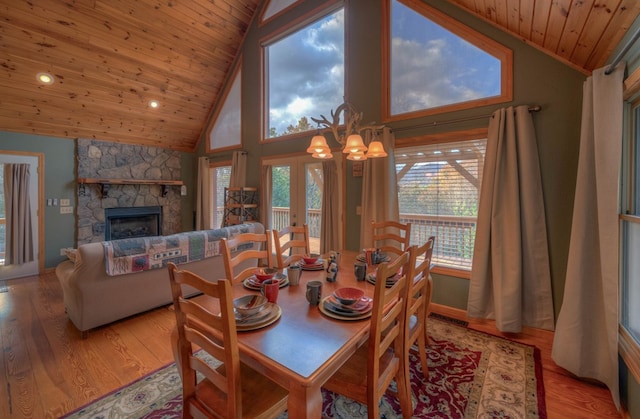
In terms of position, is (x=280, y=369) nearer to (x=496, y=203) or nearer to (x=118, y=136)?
(x=496, y=203)

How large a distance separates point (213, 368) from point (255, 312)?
11.4 inches

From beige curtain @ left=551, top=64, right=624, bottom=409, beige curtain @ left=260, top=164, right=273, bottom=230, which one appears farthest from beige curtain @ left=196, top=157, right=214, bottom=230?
beige curtain @ left=551, top=64, right=624, bottom=409

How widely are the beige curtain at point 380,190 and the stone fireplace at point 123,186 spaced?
4.83m

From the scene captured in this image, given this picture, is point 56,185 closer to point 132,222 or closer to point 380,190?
point 132,222

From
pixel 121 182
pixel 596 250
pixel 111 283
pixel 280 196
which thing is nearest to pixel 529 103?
pixel 596 250

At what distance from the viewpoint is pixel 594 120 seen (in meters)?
1.80

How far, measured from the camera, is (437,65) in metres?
3.13

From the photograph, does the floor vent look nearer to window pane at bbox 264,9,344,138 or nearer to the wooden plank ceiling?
the wooden plank ceiling

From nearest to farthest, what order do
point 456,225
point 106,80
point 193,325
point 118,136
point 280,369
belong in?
point 280,369 < point 193,325 < point 456,225 < point 106,80 < point 118,136

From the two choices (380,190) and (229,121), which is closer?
(380,190)

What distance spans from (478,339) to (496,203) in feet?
4.28

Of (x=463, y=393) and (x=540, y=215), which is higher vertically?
(x=540, y=215)

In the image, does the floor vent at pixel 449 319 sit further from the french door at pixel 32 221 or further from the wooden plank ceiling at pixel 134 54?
the french door at pixel 32 221

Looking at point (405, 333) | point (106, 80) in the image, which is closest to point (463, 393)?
point (405, 333)
